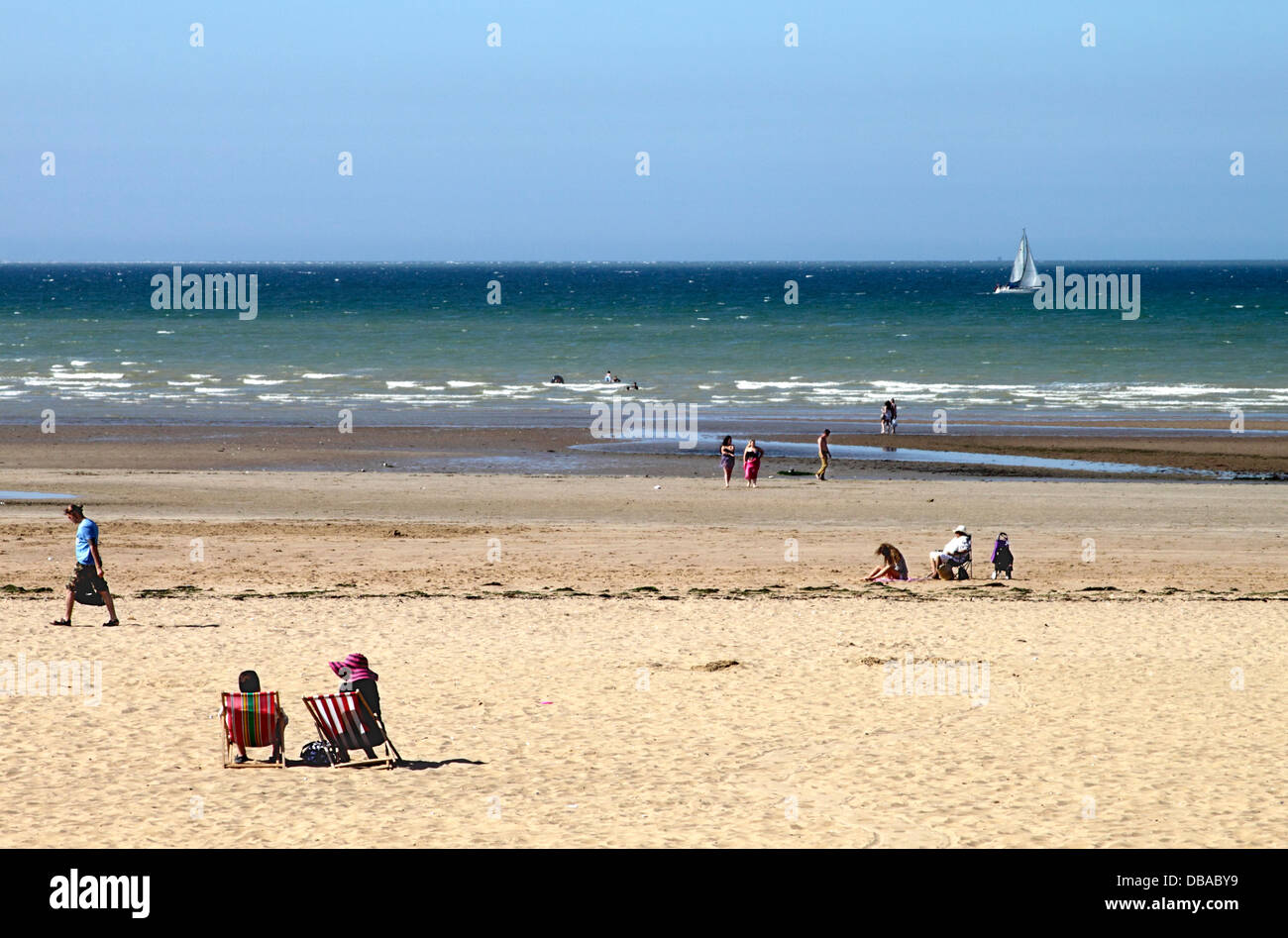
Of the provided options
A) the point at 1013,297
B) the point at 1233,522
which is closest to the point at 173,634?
the point at 1233,522

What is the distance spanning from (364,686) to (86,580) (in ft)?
21.8

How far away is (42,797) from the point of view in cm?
1070

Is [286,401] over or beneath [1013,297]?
beneath

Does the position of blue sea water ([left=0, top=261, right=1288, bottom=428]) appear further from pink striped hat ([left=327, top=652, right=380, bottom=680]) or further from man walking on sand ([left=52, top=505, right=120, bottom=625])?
pink striped hat ([left=327, top=652, right=380, bottom=680])

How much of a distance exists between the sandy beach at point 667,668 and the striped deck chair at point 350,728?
0.80 feet

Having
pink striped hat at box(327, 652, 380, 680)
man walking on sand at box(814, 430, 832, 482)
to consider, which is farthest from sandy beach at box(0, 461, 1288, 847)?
man walking on sand at box(814, 430, 832, 482)

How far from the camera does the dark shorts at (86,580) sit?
55.7ft

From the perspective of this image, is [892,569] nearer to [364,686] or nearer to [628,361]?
[364,686]

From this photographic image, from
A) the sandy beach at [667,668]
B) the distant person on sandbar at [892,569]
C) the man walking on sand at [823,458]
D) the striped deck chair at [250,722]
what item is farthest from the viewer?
the man walking on sand at [823,458]

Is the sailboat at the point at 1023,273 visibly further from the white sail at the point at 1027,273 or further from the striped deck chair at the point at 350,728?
the striped deck chair at the point at 350,728

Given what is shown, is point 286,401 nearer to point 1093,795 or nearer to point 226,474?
point 226,474

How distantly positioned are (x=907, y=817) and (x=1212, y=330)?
91.2 meters

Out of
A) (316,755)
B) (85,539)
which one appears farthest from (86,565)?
(316,755)

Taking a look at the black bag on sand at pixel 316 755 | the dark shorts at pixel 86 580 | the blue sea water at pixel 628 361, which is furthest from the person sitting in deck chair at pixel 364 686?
the blue sea water at pixel 628 361
